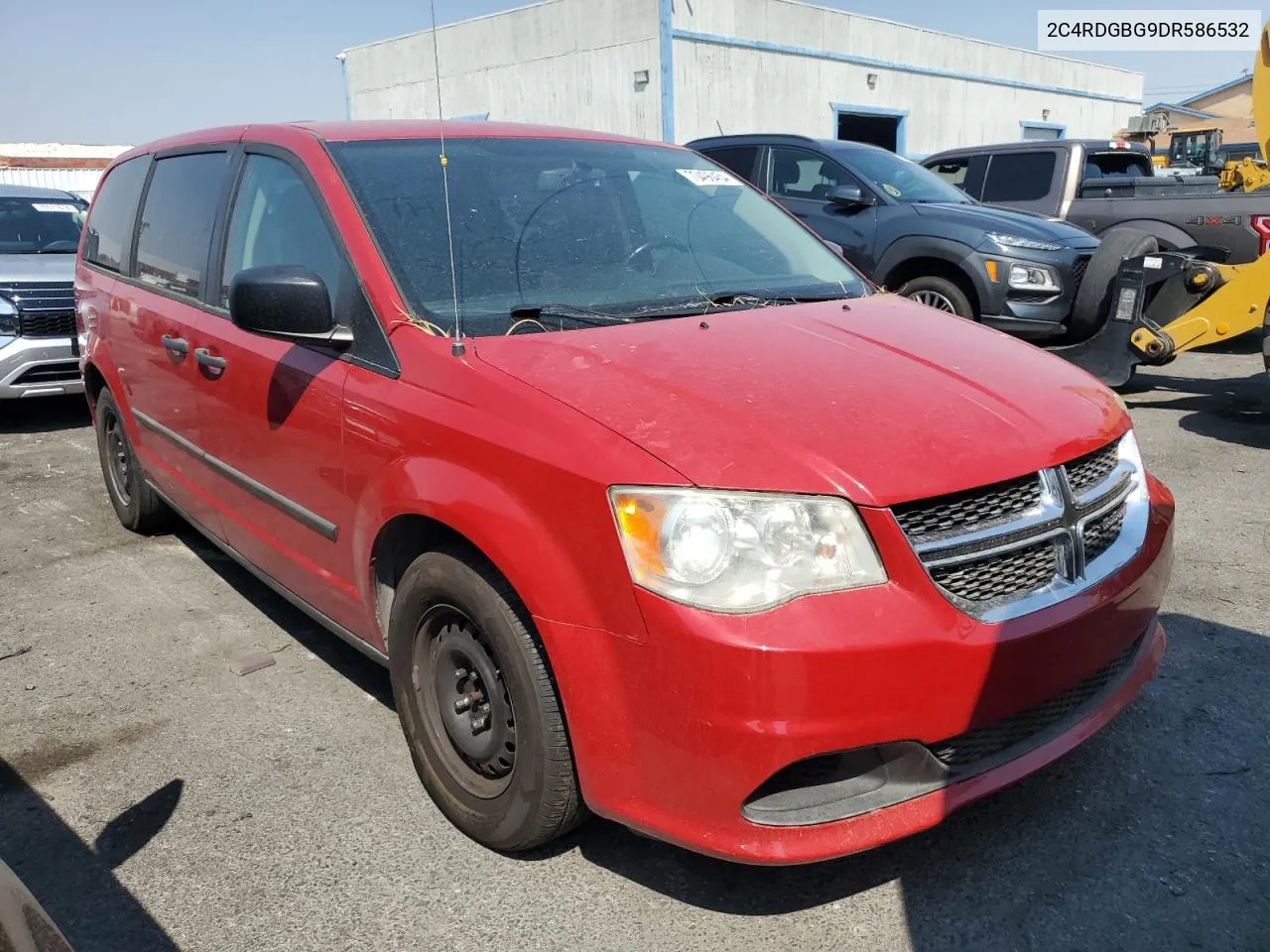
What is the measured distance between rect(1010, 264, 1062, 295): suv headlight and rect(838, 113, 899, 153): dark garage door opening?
1536 cm

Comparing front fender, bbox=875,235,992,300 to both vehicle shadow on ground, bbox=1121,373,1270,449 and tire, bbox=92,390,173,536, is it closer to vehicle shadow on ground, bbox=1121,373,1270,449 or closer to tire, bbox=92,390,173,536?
vehicle shadow on ground, bbox=1121,373,1270,449

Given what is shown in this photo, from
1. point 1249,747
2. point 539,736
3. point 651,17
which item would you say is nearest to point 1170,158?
point 651,17

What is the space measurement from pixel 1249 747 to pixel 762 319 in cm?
185

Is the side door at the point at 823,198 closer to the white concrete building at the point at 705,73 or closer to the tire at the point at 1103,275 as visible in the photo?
the tire at the point at 1103,275

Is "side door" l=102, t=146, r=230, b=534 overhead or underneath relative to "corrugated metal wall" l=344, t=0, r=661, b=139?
underneath

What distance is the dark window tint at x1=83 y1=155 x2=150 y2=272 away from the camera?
4.56 meters

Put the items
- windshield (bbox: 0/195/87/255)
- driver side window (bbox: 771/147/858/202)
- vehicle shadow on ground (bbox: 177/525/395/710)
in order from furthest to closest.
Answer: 1. windshield (bbox: 0/195/87/255)
2. driver side window (bbox: 771/147/858/202)
3. vehicle shadow on ground (bbox: 177/525/395/710)

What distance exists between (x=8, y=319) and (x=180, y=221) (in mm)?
4150

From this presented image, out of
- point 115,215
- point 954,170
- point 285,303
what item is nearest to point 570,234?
point 285,303

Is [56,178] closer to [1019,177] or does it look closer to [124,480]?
[1019,177]

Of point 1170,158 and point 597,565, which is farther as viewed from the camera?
point 1170,158

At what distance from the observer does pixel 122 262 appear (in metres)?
4.53

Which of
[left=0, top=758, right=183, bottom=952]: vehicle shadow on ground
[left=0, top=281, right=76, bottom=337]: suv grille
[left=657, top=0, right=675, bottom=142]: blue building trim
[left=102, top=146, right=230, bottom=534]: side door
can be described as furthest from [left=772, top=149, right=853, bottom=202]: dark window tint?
[left=657, top=0, right=675, bottom=142]: blue building trim

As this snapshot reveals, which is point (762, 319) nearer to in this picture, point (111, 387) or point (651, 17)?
point (111, 387)
